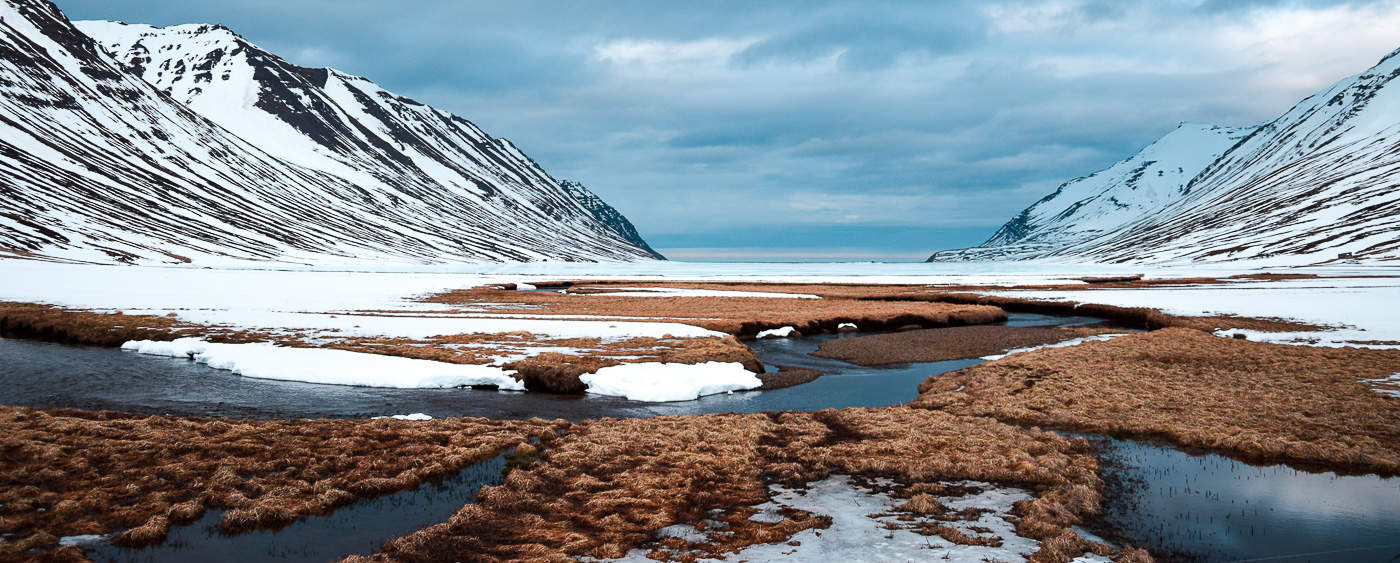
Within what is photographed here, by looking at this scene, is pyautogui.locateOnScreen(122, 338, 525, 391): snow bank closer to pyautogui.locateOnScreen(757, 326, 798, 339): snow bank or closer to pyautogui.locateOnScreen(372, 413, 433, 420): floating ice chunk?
pyautogui.locateOnScreen(372, 413, 433, 420): floating ice chunk

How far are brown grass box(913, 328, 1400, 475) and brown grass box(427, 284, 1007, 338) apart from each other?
21.2 m

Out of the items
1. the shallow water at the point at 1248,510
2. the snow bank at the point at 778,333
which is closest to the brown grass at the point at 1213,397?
the shallow water at the point at 1248,510

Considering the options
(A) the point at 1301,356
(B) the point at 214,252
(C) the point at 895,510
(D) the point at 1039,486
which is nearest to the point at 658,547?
(C) the point at 895,510

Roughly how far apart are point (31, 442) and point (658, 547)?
58.0 feet

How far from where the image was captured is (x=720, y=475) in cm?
1806

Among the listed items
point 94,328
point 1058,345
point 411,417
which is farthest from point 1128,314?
point 94,328

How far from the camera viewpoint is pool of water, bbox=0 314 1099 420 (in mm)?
26500

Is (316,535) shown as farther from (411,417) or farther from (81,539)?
(411,417)

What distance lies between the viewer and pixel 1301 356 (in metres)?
33.6

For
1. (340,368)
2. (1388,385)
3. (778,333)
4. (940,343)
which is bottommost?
(1388,385)

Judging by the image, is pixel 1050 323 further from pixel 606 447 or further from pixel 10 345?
pixel 10 345

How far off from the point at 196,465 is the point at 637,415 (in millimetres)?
13649

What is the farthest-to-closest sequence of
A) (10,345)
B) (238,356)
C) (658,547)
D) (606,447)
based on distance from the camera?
(10,345), (238,356), (606,447), (658,547)

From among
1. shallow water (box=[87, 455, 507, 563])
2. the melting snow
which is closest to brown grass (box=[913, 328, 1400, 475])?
the melting snow
